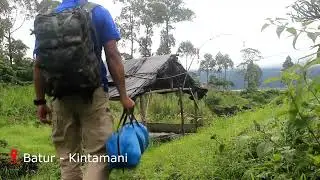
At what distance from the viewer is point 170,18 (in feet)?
102

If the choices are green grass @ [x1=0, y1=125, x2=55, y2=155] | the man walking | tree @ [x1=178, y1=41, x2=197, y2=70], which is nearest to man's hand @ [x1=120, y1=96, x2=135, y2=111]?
the man walking

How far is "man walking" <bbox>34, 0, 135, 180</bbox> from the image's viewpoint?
3062mm

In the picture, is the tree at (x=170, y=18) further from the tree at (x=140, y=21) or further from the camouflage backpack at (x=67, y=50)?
the camouflage backpack at (x=67, y=50)

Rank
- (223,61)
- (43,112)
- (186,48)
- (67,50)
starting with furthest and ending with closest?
(223,61)
(186,48)
(43,112)
(67,50)

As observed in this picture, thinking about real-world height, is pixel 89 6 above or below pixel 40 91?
above

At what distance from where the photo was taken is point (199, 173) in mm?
4301

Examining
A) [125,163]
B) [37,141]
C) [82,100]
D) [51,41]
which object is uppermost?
[51,41]

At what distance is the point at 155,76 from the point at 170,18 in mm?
20215

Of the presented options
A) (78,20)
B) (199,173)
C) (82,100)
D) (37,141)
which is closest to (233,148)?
(199,173)

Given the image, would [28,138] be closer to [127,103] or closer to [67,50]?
[127,103]

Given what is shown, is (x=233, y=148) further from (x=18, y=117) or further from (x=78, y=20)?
(x=18, y=117)

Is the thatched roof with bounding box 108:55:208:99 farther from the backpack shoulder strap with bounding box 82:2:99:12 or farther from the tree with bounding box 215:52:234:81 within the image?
the tree with bounding box 215:52:234:81

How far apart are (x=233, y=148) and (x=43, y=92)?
5.85 feet

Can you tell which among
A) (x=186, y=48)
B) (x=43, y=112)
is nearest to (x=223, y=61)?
(x=186, y=48)
